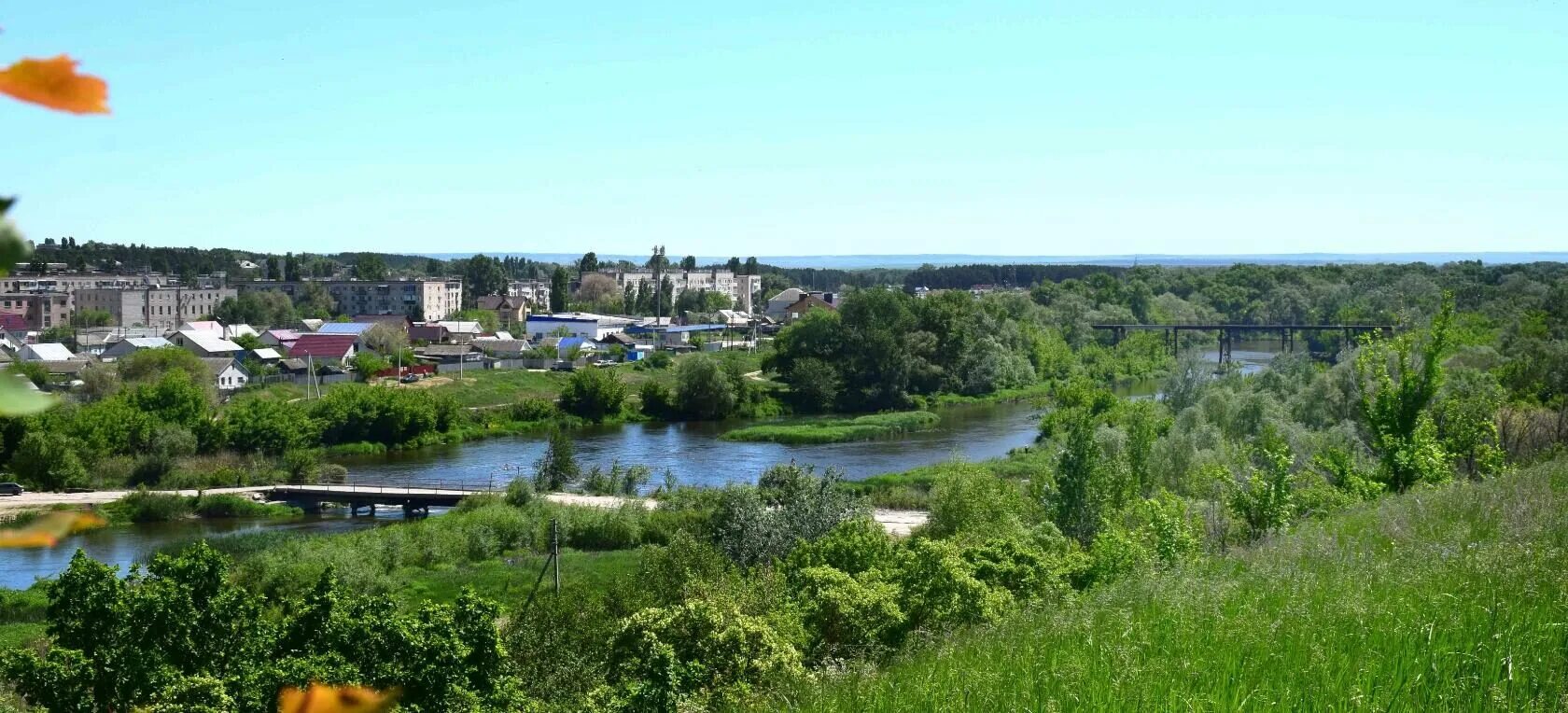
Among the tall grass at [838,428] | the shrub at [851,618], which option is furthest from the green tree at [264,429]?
the shrub at [851,618]

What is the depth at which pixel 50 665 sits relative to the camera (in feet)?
34.6

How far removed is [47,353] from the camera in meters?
43.9

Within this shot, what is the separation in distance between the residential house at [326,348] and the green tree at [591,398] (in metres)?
12.1

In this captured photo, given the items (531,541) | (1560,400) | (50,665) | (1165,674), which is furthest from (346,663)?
(1560,400)

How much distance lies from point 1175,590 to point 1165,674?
5.92 ft

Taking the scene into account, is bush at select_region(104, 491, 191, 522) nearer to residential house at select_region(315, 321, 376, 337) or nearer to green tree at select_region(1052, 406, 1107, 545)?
green tree at select_region(1052, 406, 1107, 545)

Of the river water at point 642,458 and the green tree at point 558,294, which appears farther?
the green tree at point 558,294

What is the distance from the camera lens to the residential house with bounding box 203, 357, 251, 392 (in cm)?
4112

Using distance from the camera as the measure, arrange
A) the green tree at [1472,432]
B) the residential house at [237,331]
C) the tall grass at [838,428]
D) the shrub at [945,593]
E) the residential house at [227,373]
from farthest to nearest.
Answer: the residential house at [237,331], the residential house at [227,373], the tall grass at [838,428], the green tree at [1472,432], the shrub at [945,593]

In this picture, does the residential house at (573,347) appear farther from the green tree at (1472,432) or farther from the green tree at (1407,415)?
the green tree at (1407,415)

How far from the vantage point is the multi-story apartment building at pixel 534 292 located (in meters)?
90.5

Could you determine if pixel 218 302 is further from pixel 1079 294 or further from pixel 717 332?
pixel 1079 294

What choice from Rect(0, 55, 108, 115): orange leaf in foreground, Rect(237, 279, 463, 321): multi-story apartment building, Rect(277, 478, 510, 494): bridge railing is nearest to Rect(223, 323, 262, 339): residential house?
Rect(237, 279, 463, 321): multi-story apartment building

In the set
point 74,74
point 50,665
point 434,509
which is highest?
point 74,74
